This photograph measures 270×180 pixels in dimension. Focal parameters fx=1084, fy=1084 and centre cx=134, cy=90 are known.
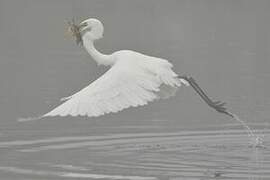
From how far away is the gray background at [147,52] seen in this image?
772 inches

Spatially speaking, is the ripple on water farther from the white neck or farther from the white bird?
the white neck

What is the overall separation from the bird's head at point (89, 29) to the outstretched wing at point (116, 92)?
0.68 m

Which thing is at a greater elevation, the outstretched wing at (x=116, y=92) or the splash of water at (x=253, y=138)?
the splash of water at (x=253, y=138)

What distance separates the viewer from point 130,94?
13703 millimetres

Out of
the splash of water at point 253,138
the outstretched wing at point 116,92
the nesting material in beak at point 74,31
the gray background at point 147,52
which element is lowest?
the outstretched wing at point 116,92

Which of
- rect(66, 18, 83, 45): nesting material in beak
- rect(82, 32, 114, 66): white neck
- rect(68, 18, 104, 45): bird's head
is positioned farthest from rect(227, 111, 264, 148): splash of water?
rect(66, 18, 83, 45): nesting material in beak

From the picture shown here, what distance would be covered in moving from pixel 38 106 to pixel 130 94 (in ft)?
21.1

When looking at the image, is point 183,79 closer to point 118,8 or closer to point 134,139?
point 134,139

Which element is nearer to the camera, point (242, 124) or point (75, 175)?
point (75, 175)

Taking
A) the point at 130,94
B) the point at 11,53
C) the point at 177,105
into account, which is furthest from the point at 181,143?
the point at 11,53

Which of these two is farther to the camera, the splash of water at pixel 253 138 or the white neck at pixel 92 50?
the splash of water at pixel 253 138

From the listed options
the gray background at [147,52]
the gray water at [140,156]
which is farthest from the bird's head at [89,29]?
the gray background at [147,52]

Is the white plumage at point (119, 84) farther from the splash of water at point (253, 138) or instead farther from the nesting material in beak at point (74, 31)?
the splash of water at point (253, 138)

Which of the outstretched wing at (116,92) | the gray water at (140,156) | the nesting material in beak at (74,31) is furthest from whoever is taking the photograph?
the nesting material in beak at (74,31)
